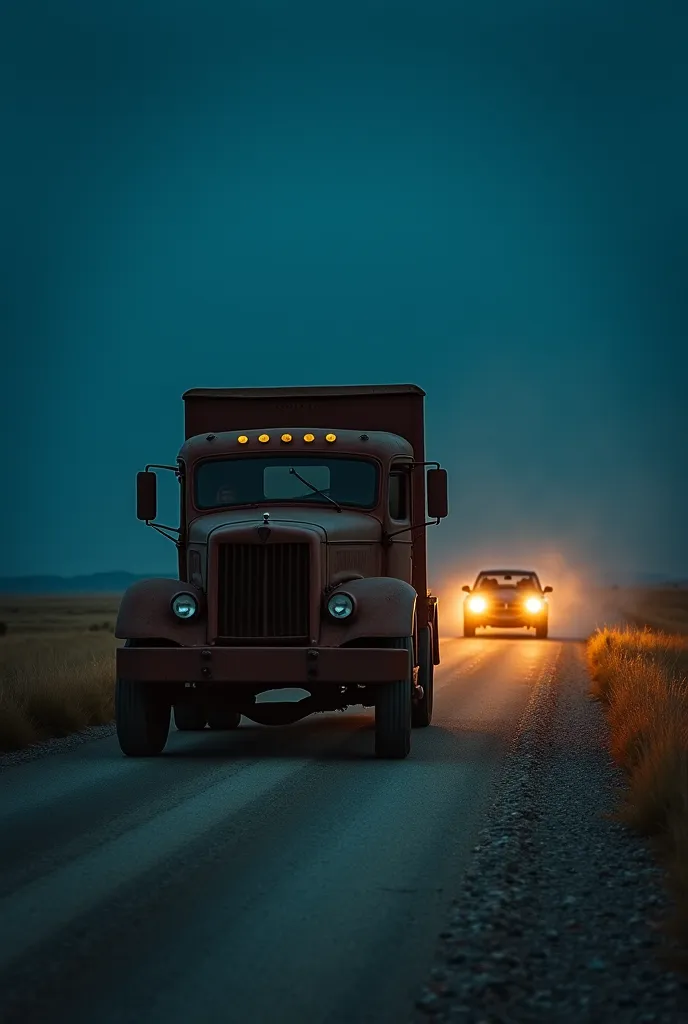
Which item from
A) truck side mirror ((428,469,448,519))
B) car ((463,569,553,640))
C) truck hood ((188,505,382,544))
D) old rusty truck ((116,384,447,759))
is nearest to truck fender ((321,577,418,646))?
old rusty truck ((116,384,447,759))

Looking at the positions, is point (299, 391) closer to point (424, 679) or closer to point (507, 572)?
point (424, 679)

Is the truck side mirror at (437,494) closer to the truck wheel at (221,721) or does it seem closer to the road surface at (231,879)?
the road surface at (231,879)

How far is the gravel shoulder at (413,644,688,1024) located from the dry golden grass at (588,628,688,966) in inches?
6.2

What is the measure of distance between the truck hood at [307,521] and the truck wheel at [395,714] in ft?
4.78

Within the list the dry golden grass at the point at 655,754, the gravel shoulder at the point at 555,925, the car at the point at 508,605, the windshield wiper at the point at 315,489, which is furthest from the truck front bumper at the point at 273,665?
the car at the point at 508,605

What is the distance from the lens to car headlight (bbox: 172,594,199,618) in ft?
42.8

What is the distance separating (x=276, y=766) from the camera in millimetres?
12539

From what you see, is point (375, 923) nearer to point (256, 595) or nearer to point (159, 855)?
point (159, 855)

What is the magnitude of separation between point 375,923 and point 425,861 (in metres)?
1.54

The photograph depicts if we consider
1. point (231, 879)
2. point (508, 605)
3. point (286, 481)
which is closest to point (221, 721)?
point (286, 481)

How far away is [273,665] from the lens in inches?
496

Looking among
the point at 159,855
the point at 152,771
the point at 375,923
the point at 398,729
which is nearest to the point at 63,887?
the point at 159,855

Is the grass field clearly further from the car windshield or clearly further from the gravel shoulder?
the car windshield

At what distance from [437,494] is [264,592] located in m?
2.94
